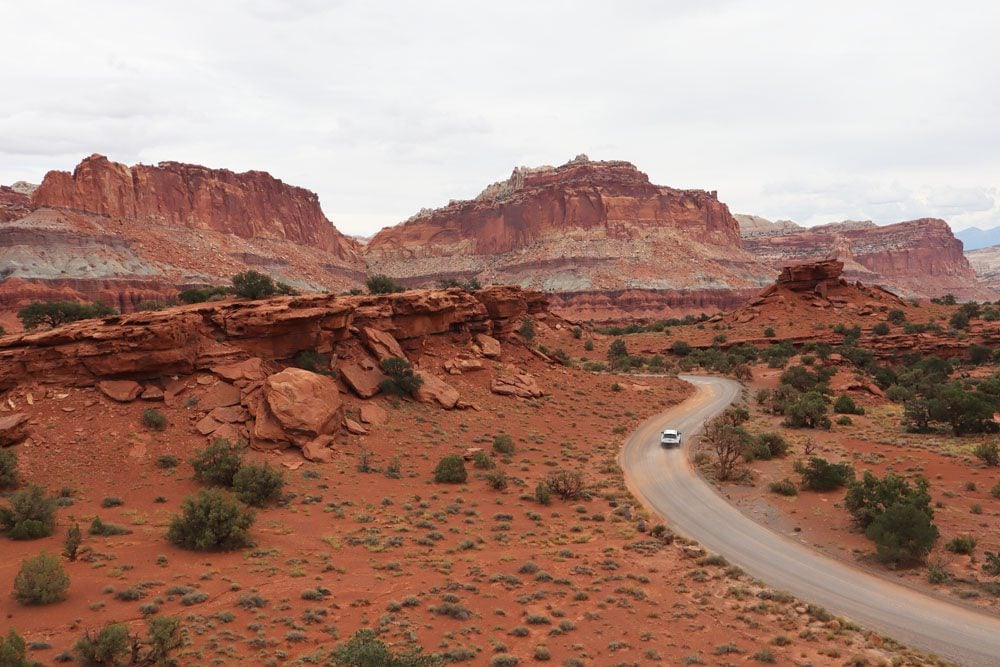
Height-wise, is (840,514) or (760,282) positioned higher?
(760,282)

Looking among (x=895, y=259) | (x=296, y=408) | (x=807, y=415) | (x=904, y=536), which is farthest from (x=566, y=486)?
(x=895, y=259)

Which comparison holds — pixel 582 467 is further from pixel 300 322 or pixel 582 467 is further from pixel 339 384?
pixel 300 322

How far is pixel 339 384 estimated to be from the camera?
30.9 meters

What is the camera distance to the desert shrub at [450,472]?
24375 mm

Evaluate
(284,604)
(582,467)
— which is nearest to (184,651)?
(284,604)

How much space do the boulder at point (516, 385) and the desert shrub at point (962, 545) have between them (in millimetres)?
24744

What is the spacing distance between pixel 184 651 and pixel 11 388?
18481 mm

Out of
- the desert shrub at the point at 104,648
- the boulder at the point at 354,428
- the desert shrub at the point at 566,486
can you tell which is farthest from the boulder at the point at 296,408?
the desert shrub at the point at 104,648

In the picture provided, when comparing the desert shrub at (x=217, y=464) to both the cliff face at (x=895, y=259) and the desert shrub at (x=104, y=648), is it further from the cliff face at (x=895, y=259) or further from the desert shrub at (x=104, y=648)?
the cliff face at (x=895, y=259)

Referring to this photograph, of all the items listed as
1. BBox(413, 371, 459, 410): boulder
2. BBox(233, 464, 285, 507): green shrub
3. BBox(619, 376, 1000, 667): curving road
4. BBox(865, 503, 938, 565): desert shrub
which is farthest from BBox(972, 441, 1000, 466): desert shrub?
BBox(233, 464, 285, 507): green shrub

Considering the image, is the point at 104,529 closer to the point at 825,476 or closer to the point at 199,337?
the point at 199,337

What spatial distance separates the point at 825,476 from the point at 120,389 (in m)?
29.7

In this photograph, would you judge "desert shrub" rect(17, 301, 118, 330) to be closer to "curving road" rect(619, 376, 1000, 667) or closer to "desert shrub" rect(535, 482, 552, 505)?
"desert shrub" rect(535, 482, 552, 505)

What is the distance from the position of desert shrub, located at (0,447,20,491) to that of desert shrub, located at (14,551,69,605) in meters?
8.34
